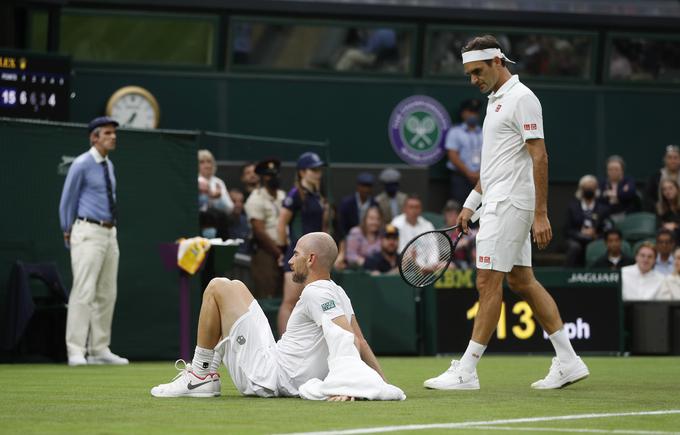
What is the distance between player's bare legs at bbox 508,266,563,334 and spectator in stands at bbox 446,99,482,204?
1148cm

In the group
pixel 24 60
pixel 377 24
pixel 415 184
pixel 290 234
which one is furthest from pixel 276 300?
pixel 377 24

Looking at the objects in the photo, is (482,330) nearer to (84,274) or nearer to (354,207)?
(84,274)

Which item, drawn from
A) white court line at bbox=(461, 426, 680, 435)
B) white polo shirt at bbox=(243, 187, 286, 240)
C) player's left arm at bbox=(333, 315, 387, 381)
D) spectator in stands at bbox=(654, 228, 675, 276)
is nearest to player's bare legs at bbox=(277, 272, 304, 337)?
white polo shirt at bbox=(243, 187, 286, 240)

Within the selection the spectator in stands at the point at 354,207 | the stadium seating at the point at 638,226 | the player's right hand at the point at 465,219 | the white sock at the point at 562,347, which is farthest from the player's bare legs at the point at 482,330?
the stadium seating at the point at 638,226

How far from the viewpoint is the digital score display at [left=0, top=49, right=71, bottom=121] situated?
14.9m

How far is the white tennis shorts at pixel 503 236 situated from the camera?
9.16 metres

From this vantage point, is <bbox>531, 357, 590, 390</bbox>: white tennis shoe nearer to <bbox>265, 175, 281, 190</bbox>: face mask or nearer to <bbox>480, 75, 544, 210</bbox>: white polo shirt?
<bbox>480, 75, 544, 210</bbox>: white polo shirt

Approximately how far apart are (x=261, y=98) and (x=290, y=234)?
697 centimetres

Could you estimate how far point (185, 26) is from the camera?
2089cm

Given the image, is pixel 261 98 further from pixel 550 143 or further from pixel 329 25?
pixel 550 143

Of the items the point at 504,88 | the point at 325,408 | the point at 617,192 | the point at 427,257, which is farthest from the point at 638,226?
the point at 325,408

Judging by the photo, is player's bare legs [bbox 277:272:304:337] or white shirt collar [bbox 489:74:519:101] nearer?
white shirt collar [bbox 489:74:519:101]

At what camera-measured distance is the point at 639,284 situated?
17.1 m

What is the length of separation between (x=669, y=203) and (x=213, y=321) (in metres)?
12.4
